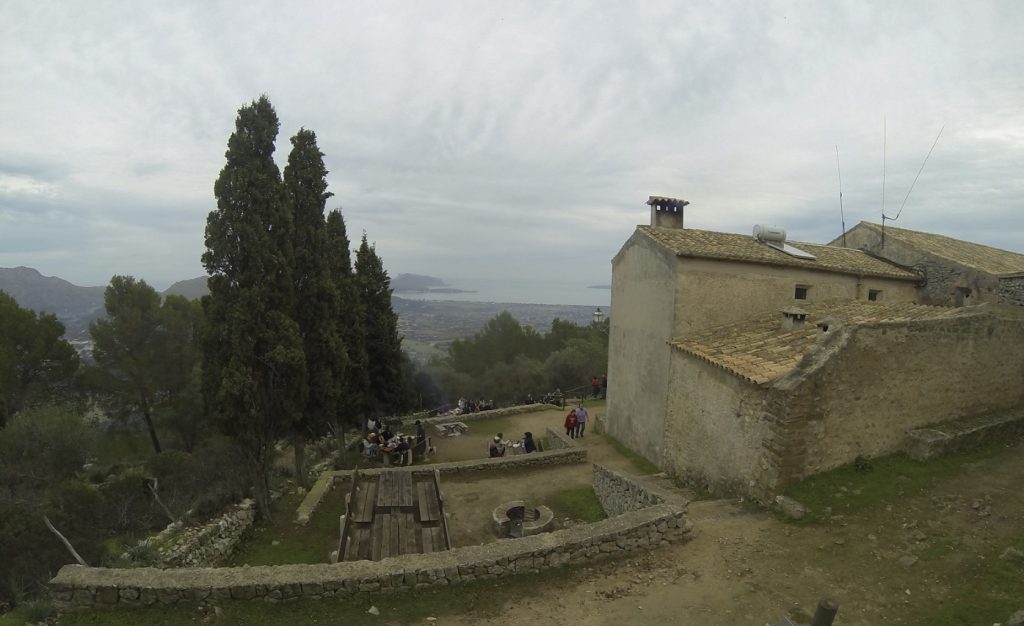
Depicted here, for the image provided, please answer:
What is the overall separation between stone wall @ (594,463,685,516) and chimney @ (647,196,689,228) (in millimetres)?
7775

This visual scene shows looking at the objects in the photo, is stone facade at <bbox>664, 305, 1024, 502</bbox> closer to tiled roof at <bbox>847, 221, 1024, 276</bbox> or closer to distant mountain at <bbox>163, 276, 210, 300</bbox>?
tiled roof at <bbox>847, 221, 1024, 276</bbox>

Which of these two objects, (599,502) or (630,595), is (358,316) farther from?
(630,595)

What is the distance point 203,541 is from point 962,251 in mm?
21683

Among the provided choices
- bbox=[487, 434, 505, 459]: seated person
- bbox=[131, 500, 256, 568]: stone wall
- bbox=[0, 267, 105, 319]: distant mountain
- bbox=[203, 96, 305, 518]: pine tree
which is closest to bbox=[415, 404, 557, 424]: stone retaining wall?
bbox=[487, 434, 505, 459]: seated person

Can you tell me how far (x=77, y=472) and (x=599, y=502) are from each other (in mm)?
14259

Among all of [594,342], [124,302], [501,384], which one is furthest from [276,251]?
[594,342]

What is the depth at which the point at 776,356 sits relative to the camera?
9523 millimetres

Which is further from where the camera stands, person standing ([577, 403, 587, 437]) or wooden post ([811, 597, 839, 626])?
person standing ([577, 403, 587, 437])

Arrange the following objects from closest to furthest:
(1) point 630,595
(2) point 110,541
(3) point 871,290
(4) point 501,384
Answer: (1) point 630,595 < (2) point 110,541 < (3) point 871,290 < (4) point 501,384

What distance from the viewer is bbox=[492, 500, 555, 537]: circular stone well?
10077 mm

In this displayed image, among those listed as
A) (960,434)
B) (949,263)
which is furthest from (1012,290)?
(960,434)

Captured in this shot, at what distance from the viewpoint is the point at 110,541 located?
38.1ft

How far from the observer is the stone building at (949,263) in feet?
41.7

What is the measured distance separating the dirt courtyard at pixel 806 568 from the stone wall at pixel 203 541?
17.6ft
